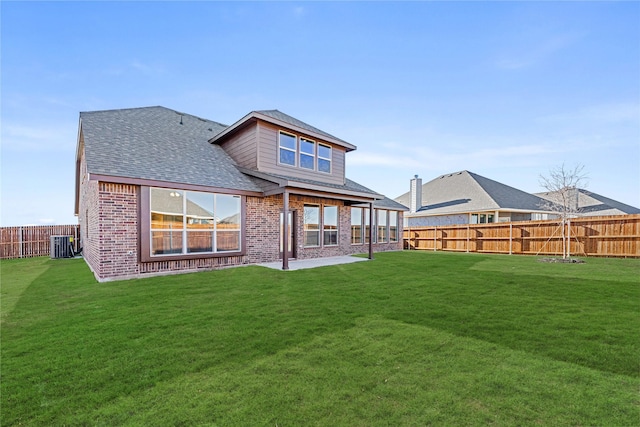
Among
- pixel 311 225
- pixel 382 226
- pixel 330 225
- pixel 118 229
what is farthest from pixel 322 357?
pixel 382 226

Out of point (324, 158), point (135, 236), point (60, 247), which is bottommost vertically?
point (60, 247)

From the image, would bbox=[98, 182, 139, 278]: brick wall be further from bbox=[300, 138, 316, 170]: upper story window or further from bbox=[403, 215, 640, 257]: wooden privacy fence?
bbox=[403, 215, 640, 257]: wooden privacy fence

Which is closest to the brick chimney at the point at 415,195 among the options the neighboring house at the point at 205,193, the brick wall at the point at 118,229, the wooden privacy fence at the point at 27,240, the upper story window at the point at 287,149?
the neighboring house at the point at 205,193

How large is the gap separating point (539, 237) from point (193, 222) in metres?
16.6

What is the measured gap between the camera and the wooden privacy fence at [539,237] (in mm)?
12047

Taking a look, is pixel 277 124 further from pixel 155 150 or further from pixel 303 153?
pixel 155 150

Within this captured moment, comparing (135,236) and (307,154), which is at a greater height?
(307,154)

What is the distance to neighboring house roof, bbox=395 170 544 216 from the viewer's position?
2044 cm

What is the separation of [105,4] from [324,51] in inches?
334

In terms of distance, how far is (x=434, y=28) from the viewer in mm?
11391

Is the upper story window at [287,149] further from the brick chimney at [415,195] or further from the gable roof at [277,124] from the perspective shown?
the brick chimney at [415,195]

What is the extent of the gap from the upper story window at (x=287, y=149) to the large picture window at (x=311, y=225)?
→ 2.17m

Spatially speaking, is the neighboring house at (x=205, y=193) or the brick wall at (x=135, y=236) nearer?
the brick wall at (x=135, y=236)

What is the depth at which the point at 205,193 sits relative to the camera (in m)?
9.30
